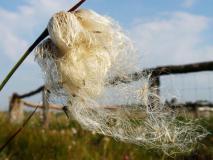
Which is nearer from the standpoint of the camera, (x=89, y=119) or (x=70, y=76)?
(x=70, y=76)

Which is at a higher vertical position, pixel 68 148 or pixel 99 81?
pixel 99 81

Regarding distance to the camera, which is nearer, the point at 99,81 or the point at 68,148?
the point at 99,81

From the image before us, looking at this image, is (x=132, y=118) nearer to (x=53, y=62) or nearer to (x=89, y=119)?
(x=89, y=119)

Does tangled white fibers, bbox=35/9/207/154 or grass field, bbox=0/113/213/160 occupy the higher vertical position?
tangled white fibers, bbox=35/9/207/154

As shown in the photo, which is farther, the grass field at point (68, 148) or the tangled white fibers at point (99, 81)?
the grass field at point (68, 148)

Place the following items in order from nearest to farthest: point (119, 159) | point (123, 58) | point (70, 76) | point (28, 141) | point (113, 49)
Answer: point (70, 76)
point (113, 49)
point (123, 58)
point (119, 159)
point (28, 141)

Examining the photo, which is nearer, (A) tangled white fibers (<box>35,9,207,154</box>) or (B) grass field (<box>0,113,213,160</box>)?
(A) tangled white fibers (<box>35,9,207,154</box>)

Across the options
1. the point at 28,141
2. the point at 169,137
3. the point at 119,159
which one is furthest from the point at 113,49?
the point at 28,141

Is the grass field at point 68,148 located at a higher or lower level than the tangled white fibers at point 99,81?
lower
